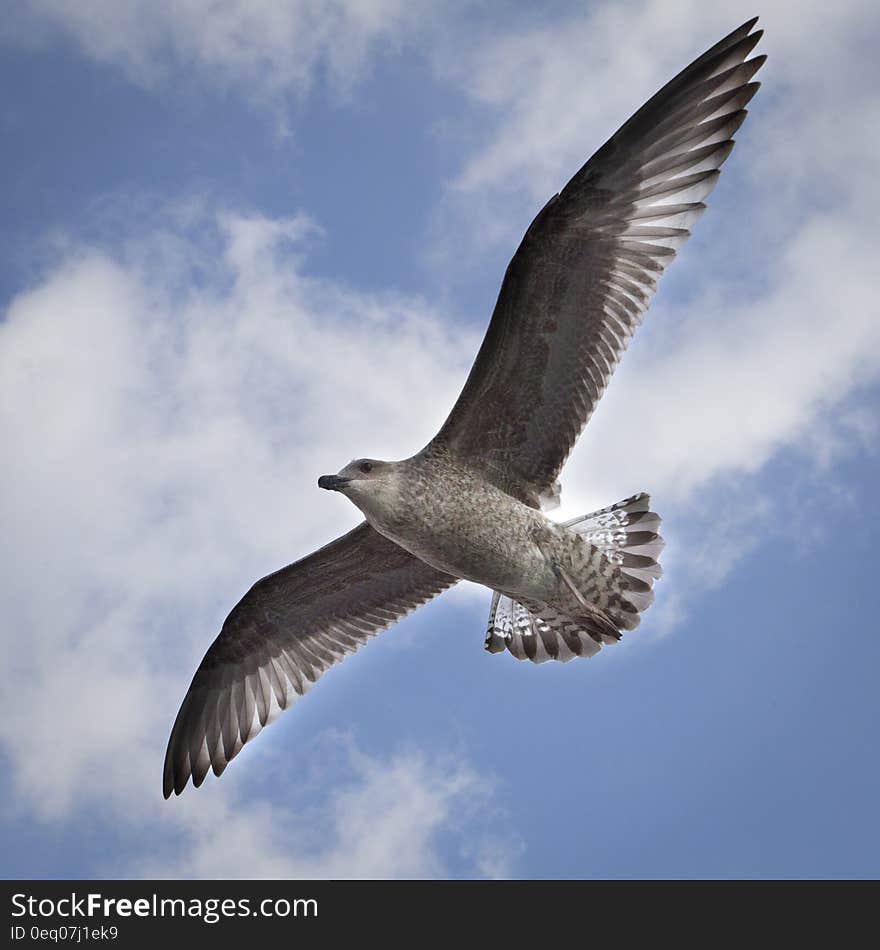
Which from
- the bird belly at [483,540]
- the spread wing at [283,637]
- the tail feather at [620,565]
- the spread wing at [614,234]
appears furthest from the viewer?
the spread wing at [283,637]

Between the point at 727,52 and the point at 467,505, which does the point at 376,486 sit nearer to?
the point at 467,505

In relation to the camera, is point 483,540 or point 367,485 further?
point 483,540

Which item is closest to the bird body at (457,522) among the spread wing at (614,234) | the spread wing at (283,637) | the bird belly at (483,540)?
the bird belly at (483,540)

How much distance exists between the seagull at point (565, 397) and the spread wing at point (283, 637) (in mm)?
1337

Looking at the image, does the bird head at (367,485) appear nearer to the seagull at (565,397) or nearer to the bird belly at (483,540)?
the seagull at (565,397)

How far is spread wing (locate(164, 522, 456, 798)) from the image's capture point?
1080 centimetres

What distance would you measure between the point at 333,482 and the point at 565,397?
184 cm

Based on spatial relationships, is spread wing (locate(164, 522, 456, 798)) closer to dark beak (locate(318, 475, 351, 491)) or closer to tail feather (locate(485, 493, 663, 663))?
tail feather (locate(485, 493, 663, 663))

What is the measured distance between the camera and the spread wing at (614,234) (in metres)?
8.88

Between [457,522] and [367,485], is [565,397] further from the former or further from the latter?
[367,485]

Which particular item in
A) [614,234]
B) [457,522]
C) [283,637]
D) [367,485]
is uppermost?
[614,234]

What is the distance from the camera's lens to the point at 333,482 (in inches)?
350

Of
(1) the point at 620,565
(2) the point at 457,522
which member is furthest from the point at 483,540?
(1) the point at 620,565

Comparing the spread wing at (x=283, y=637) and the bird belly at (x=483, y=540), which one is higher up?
the spread wing at (x=283, y=637)
